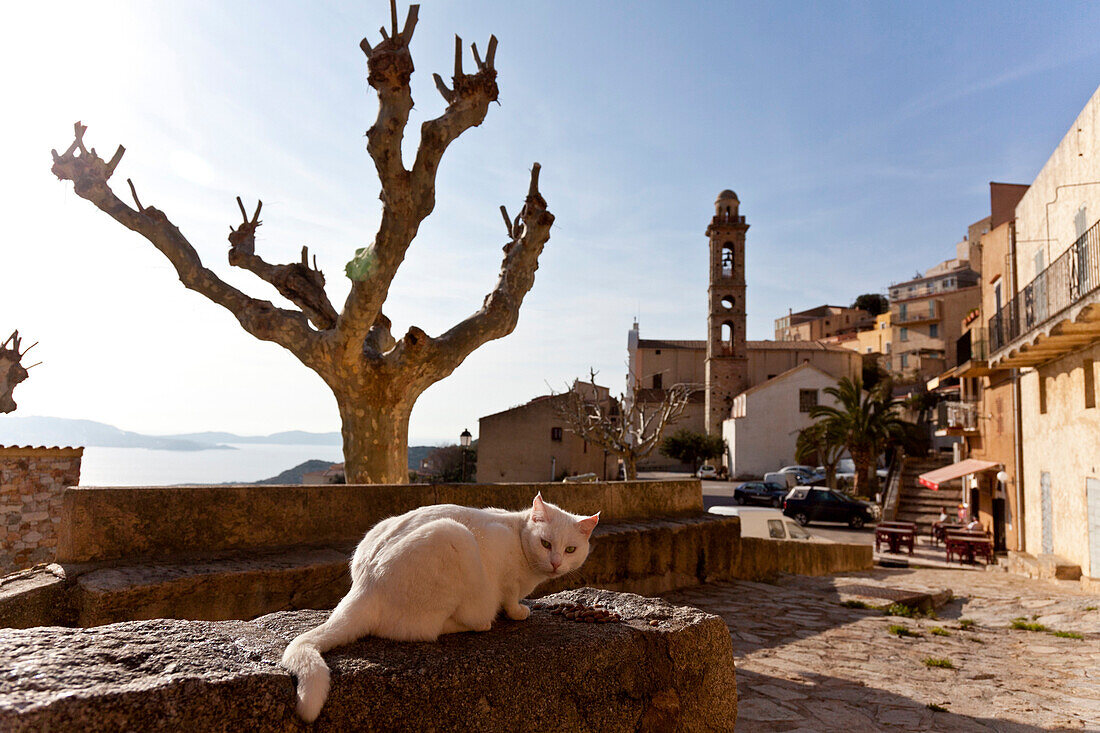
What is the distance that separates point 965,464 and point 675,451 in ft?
108

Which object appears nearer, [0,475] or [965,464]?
[0,475]

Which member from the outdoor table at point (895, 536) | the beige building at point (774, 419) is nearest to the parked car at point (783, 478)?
the beige building at point (774, 419)

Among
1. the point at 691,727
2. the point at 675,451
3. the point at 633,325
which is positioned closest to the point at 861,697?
the point at 691,727

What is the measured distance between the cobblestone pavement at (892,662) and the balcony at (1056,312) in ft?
18.2

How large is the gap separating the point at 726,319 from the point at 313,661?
5965 centimetres

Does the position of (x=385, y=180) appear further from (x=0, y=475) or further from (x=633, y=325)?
(x=633, y=325)

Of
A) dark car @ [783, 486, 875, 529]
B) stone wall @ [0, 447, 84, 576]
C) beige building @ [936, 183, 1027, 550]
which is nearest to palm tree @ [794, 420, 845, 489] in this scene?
dark car @ [783, 486, 875, 529]

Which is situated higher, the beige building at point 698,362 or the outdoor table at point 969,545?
the beige building at point 698,362

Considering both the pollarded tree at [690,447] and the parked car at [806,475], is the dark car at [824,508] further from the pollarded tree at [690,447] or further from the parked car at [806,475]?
the pollarded tree at [690,447]

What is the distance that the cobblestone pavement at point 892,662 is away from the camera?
4.18 m

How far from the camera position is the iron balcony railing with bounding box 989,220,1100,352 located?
12742 millimetres

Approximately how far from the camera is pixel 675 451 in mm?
54969

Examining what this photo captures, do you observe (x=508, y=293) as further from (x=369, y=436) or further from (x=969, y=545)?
(x=969, y=545)

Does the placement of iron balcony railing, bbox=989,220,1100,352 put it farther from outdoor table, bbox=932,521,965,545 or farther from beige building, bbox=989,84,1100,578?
outdoor table, bbox=932,521,965,545
